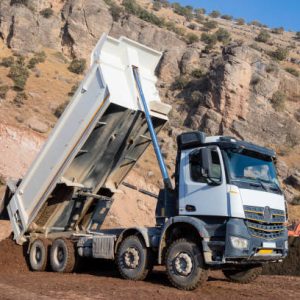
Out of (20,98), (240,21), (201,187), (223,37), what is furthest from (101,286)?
(240,21)

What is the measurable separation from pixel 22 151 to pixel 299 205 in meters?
17.3

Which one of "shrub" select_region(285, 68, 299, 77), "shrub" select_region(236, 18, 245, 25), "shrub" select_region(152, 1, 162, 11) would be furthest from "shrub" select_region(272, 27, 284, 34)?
"shrub" select_region(285, 68, 299, 77)

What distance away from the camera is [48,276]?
35.4 ft

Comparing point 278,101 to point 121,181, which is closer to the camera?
point 121,181

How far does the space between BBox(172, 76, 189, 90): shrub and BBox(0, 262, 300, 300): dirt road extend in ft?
105

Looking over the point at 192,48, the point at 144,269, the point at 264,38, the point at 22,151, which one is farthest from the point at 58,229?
the point at 264,38

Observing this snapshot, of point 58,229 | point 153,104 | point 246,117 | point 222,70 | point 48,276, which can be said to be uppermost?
point 222,70

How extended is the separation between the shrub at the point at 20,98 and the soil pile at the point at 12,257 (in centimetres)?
2122

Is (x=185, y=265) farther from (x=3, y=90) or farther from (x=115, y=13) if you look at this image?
(x=115, y=13)

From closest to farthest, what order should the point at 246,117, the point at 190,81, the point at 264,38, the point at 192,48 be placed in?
1. the point at 246,117
2. the point at 190,81
3. the point at 192,48
4. the point at 264,38

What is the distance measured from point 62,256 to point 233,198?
4.66 m

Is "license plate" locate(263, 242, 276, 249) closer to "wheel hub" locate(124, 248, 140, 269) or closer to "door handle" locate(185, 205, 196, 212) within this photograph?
"door handle" locate(185, 205, 196, 212)

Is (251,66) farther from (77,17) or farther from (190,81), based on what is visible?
(77,17)

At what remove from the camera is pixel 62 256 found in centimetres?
1157
